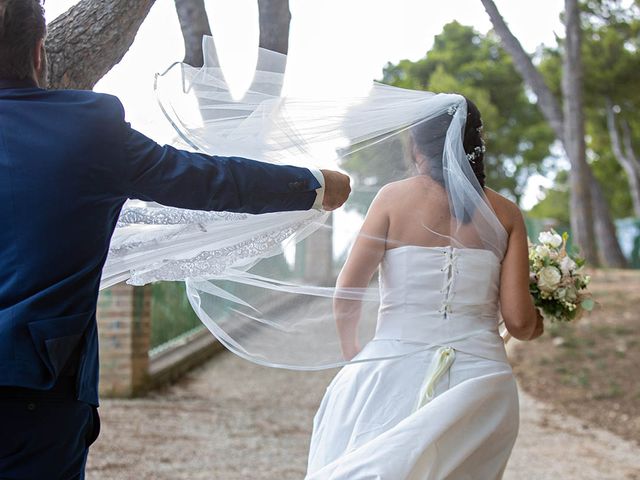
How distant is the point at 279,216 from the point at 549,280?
128 cm

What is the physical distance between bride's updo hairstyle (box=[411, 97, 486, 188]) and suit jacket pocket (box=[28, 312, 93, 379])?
162cm

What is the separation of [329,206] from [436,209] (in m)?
0.74

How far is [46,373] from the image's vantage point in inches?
84.3

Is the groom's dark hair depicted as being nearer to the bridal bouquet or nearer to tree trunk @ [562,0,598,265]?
the bridal bouquet

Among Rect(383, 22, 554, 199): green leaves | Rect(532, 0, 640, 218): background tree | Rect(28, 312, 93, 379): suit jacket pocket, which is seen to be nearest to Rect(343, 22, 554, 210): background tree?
Rect(383, 22, 554, 199): green leaves

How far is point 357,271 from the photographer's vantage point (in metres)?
3.35

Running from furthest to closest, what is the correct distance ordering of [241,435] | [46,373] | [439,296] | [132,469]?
[241,435] < [132,469] < [439,296] < [46,373]

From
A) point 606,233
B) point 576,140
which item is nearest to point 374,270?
point 576,140

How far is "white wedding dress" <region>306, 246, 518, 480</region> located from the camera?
3146mm

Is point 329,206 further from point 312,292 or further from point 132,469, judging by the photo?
point 132,469

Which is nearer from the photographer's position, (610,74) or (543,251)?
(543,251)

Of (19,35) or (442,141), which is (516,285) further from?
(19,35)

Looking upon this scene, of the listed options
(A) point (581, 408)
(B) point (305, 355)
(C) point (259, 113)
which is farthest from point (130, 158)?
(A) point (581, 408)

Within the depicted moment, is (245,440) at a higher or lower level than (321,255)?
lower
